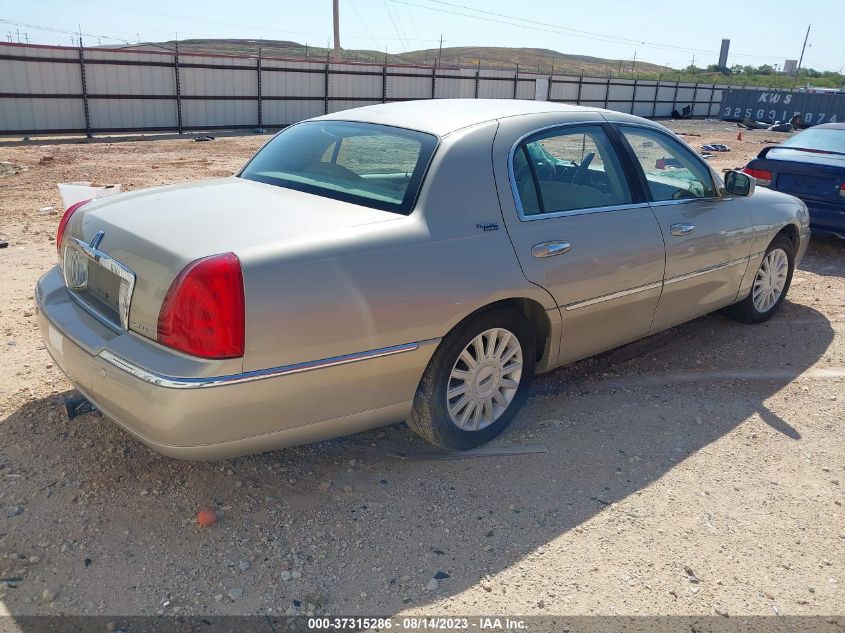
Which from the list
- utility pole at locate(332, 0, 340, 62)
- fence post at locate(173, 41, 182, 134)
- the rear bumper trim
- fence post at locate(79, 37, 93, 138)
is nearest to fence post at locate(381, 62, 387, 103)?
utility pole at locate(332, 0, 340, 62)

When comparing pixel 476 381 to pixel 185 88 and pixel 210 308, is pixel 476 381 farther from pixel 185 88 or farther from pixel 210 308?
pixel 185 88

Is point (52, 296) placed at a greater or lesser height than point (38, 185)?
greater

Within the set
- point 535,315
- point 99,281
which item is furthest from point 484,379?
point 99,281

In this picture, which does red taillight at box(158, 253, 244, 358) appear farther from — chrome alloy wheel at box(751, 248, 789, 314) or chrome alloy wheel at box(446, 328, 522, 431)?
chrome alloy wheel at box(751, 248, 789, 314)

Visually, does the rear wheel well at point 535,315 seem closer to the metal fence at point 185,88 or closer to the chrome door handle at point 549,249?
the chrome door handle at point 549,249

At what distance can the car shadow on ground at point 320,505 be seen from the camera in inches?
107

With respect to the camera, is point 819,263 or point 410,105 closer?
point 410,105

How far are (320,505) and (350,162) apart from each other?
1688mm

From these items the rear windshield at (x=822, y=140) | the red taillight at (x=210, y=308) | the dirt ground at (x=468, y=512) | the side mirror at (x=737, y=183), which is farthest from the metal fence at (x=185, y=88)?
the red taillight at (x=210, y=308)

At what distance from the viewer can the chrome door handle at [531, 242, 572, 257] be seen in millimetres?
3584

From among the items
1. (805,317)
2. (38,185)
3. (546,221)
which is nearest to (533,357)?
(546,221)

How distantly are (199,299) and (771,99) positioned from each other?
Answer: 36.0 meters

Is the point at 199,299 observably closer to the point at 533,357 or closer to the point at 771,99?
the point at 533,357

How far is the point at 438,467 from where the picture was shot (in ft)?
11.7
